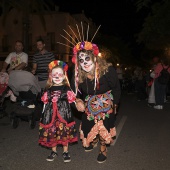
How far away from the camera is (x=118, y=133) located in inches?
268

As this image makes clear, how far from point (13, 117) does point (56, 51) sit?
3178 centimetres

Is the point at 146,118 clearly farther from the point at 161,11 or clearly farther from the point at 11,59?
the point at 161,11

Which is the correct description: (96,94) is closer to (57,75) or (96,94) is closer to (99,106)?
(99,106)

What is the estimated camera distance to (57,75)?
194 inches

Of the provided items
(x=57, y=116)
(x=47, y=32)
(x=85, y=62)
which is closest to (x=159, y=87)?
(x=85, y=62)

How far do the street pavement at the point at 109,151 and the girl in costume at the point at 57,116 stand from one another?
0.31 m

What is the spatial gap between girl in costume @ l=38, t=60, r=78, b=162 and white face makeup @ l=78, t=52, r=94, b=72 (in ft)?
1.22

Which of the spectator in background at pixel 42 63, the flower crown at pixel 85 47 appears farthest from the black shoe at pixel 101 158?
the spectator in background at pixel 42 63

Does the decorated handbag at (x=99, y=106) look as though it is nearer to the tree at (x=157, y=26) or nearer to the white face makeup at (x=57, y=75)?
the white face makeup at (x=57, y=75)

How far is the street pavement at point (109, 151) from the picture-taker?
15.4ft

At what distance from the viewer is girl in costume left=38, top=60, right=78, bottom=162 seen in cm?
484

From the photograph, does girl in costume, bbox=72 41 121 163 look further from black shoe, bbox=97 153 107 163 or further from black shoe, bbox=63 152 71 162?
black shoe, bbox=63 152 71 162

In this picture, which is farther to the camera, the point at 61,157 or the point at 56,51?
the point at 56,51

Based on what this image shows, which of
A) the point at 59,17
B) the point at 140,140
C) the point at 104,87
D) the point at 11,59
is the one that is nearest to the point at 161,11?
the point at 11,59
